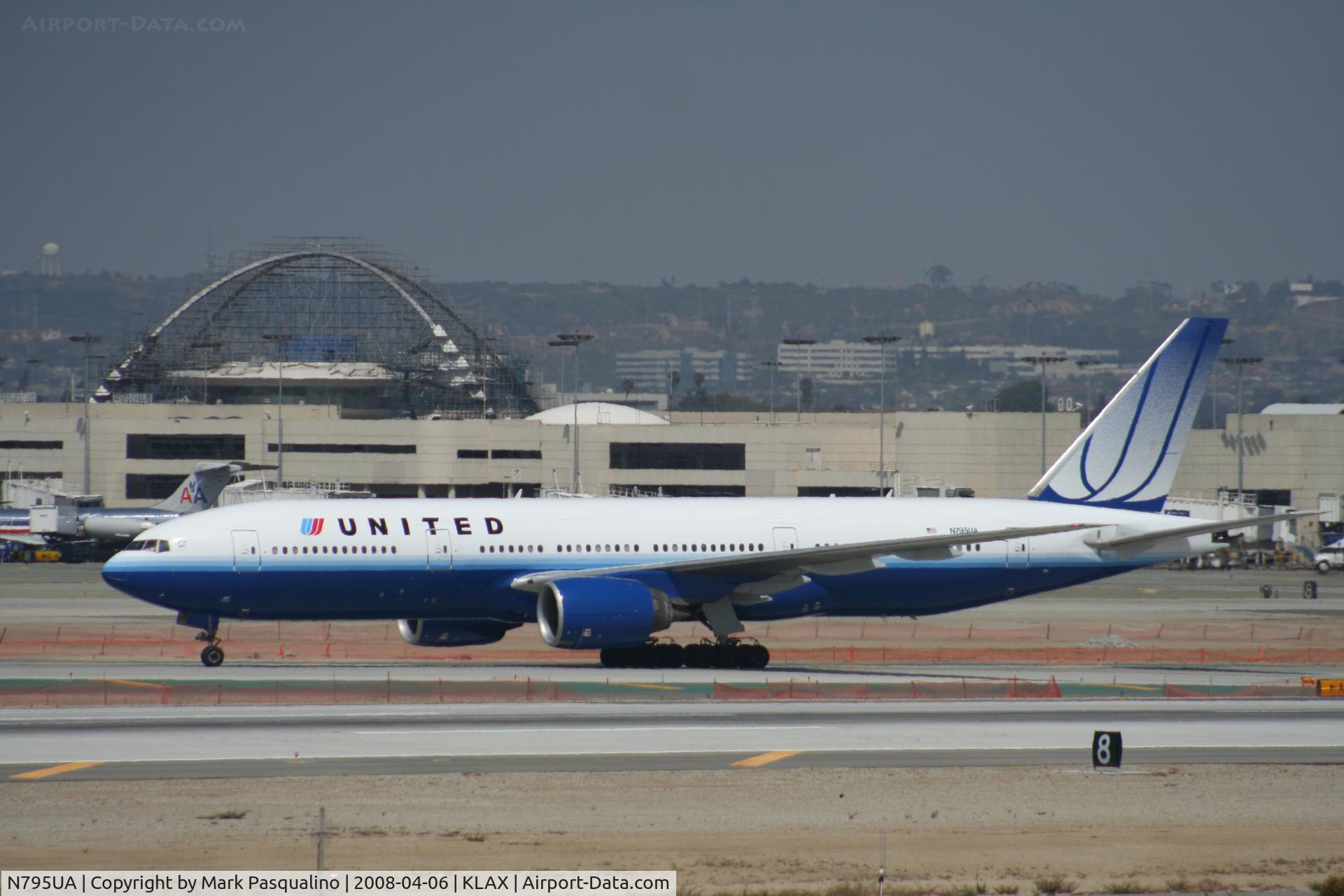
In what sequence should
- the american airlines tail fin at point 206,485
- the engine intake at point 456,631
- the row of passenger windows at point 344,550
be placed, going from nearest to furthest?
the row of passenger windows at point 344,550
the engine intake at point 456,631
the american airlines tail fin at point 206,485

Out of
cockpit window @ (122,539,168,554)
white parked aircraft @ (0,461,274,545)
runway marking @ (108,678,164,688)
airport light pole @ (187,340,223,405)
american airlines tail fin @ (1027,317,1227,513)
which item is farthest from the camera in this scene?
airport light pole @ (187,340,223,405)

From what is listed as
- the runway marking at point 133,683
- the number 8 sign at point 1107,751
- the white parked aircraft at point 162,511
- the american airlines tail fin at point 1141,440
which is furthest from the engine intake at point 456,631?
the white parked aircraft at point 162,511

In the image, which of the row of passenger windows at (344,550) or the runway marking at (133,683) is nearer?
the runway marking at (133,683)

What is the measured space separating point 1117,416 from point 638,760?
24.6 m

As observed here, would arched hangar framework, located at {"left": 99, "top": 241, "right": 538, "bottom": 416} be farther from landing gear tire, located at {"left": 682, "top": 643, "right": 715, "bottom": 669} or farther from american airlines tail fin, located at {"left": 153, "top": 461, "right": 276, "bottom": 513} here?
landing gear tire, located at {"left": 682, "top": 643, "right": 715, "bottom": 669}

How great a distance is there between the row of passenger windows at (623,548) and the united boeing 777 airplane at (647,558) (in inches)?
1.6

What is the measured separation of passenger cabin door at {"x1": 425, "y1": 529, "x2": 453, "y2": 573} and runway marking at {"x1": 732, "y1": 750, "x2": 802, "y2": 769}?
14.7 m

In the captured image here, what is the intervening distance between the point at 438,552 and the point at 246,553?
15.7 feet

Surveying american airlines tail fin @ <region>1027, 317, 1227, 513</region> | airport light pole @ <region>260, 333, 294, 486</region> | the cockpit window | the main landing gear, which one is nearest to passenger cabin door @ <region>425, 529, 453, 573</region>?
the main landing gear

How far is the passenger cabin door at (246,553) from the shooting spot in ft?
129

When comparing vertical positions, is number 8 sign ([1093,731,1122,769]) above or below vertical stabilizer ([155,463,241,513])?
below

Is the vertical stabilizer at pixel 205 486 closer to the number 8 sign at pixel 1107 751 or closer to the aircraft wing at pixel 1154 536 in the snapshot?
the aircraft wing at pixel 1154 536

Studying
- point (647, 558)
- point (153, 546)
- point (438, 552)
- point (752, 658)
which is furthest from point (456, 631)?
point (153, 546)

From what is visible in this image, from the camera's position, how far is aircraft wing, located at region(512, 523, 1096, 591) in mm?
39750
